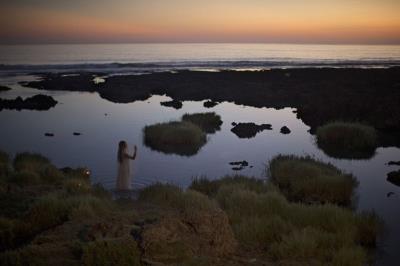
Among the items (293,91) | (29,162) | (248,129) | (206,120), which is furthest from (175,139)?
(293,91)

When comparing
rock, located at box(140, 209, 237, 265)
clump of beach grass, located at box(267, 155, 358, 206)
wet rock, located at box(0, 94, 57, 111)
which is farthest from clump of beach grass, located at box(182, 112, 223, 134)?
rock, located at box(140, 209, 237, 265)

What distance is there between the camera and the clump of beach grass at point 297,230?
8.66 metres

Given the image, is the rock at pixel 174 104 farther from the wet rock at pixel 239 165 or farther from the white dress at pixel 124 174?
the white dress at pixel 124 174

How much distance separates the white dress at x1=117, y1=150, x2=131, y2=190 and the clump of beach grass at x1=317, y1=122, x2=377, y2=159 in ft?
36.5

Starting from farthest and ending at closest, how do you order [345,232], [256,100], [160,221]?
[256,100], [345,232], [160,221]

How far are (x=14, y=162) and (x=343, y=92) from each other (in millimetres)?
33386

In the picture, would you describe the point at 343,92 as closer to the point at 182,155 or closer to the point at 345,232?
the point at 182,155

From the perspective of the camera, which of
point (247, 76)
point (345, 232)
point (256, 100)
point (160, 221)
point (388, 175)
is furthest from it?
point (247, 76)

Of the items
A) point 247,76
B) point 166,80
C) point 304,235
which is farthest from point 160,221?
point 247,76

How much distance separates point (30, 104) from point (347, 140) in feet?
81.4

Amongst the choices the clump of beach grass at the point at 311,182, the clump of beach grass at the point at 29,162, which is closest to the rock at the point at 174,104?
the clump of beach grass at the point at 29,162

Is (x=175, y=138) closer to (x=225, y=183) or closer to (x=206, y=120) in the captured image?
(x=206, y=120)

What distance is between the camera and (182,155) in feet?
67.5

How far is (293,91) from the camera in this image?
46438mm
